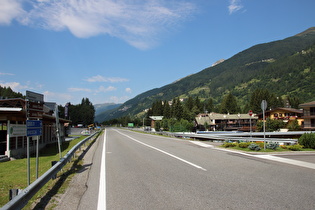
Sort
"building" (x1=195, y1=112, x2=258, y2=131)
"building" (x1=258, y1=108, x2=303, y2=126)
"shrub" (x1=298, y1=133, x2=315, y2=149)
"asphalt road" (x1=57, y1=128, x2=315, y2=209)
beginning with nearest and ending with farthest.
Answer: "asphalt road" (x1=57, y1=128, x2=315, y2=209)
"shrub" (x1=298, y1=133, x2=315, y2=149)
"building" (x1=258, y1=108, x2=303, y2=126)
"building" (x1=195, y1=112, x2=258, y2=131)

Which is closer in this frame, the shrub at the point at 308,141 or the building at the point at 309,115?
the shrub at the point at 308,141

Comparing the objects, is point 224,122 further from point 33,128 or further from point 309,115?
point 33,128

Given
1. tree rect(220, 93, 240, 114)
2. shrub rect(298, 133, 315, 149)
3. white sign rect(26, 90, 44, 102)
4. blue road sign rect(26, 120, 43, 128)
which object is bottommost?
shrub rect(298, 133, 315, 149)

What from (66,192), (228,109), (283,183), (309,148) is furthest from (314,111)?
(228,109)

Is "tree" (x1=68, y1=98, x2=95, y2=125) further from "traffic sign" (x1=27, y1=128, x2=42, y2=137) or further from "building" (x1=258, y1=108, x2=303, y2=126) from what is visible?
"traffic sign" (x1=27, y1=128, x2=42, y2=137)

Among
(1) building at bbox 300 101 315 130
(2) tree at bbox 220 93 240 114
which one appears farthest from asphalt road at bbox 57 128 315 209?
(2) tree at bbox 220 93 240 114

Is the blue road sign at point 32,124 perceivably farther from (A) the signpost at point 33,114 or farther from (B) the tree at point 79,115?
(B) the tree at point 79,115

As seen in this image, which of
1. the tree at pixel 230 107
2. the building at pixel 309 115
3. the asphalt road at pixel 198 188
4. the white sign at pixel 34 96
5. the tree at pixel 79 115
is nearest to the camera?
the asphalt road at pixel 198 188

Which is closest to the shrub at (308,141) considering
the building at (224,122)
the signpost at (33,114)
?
the signpost at (33,114)

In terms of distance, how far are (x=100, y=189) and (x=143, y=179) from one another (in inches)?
60.1

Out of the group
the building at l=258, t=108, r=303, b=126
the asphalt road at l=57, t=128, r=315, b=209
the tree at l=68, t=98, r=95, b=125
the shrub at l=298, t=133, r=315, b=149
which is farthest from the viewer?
the tree at l=68, t=98, r=95, b=125

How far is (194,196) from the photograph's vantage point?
6090 millimetres

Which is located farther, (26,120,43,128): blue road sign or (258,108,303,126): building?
(258,108,303,126): building

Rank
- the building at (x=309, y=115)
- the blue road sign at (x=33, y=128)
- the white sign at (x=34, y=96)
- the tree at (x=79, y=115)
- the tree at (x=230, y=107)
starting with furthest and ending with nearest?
the tree at (x=79, y=115), the tree at (x=230, y=107), the building at (x=309, y=115), the white sign at (x=34, y=96), the blue road sign at (x=33, y=128)
